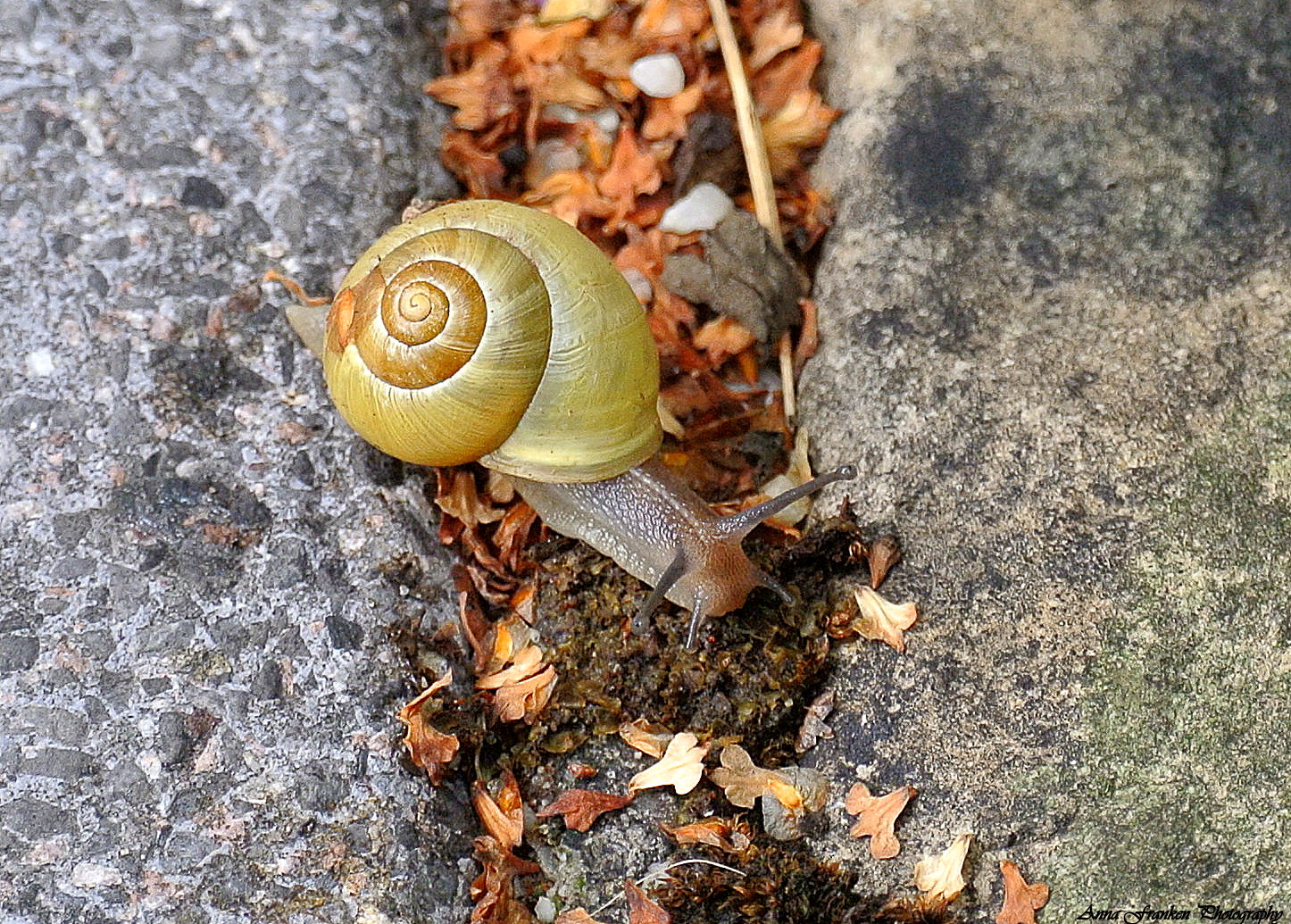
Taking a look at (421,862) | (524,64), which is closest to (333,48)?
(524,64)

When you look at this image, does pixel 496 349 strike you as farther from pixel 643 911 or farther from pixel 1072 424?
pixel 1072 424

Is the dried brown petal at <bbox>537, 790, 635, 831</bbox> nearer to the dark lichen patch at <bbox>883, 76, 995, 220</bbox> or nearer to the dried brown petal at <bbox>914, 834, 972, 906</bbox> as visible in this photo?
the dried brown petal at <bbox>914, 834, 972, 906</bbox>

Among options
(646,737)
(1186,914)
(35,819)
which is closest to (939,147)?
(646,737)

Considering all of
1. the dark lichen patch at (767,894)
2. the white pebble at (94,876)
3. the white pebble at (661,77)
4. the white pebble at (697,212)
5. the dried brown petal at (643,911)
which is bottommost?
the dried brown petal at (643,911)

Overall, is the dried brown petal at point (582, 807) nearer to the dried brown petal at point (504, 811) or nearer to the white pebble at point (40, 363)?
the dried brown petal at point (504, 811)

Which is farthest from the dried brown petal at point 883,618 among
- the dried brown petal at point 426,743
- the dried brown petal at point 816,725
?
the dried brown petal at point 426,743

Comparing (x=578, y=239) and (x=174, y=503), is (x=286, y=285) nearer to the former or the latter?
(x=174, y=503)
